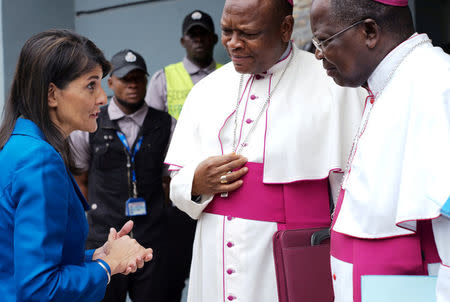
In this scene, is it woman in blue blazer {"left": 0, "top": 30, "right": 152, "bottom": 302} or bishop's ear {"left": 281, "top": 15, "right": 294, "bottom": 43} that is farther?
bishop's ear {"left": 281, "top": 15, "right": 294, "bottom": 43}

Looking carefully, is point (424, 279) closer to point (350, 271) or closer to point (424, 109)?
point (350, 271)

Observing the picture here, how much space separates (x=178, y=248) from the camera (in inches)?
187

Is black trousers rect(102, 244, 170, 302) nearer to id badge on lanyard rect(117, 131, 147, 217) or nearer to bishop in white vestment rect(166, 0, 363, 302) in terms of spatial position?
id badge on lanyard rect(117, 131, 147, 217)

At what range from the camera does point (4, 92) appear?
5750mm

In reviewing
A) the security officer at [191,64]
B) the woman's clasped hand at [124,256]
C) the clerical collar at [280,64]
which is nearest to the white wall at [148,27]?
the security officer at [191,64]

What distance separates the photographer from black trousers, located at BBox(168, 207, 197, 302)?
4629 millimetres

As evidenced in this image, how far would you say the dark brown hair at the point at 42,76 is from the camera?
2182mm

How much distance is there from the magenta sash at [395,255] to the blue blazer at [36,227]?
87cm

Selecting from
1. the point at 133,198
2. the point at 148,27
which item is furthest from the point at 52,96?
the point at 148,27

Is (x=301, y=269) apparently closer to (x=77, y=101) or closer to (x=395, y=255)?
(x=395, y=255)

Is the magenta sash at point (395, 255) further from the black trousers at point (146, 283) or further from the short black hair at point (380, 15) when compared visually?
the black trousers at point (146, 283)

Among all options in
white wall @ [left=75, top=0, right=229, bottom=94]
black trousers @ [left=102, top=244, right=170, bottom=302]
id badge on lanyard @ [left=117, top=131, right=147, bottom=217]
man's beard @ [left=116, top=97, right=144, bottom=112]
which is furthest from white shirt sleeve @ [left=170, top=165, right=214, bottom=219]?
white wall @ [left=75, top=0, right=229, bottom=94]

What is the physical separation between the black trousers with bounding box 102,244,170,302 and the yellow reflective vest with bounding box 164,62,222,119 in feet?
3.83

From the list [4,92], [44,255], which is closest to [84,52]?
[44,255]
